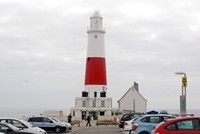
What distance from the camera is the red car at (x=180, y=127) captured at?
20328mm

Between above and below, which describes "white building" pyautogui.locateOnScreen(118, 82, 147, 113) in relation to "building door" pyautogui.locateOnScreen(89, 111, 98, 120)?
above

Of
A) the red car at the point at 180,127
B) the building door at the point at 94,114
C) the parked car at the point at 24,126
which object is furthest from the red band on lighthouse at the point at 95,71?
the red car at the point at 180,127

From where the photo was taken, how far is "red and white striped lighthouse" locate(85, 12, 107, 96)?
2822 inches

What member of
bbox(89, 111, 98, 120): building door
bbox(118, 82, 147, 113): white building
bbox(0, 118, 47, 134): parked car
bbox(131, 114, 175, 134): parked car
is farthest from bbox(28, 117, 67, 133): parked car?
bbox(118, 82, 147, 113): white building

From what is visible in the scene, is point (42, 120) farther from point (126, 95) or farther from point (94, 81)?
point (126, 95)

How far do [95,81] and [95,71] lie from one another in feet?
4.97

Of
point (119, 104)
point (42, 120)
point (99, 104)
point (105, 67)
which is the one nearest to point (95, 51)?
point (105, 67)

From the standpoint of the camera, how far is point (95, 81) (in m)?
72.1

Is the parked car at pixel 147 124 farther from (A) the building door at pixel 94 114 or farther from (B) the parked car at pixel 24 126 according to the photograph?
(A) the building door at pixel 94 114

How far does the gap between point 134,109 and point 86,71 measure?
13693 mm

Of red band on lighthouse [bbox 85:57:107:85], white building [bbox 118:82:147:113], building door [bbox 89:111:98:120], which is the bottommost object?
building door [bbox 89:111:98:120]

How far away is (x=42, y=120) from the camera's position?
44.0 meters

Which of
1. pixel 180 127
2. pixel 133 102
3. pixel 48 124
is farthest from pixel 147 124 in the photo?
pixel 133 102

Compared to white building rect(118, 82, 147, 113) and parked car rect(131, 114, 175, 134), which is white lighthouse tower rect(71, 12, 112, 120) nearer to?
white building rect(118, 82, 147, 113)
